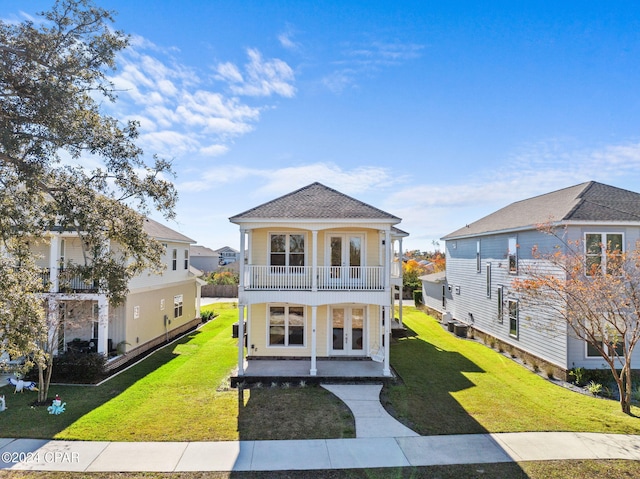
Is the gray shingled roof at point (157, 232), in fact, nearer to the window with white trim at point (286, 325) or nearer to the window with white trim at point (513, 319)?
the window with white trim at point (286, 325)

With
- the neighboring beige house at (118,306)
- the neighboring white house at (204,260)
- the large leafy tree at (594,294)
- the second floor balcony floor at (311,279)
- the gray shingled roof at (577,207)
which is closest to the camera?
the large leafy tree at (594,294)

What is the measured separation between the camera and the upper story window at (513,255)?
15155 mm

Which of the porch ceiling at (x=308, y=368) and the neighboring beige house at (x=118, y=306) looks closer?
the porch ceiling at (x=308, y=368)


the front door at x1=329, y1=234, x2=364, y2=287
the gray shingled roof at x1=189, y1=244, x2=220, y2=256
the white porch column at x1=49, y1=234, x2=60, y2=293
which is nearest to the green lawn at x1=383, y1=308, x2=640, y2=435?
the front door at x1=329, y1=234, x2=364, y2=287

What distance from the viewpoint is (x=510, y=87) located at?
12922 mm

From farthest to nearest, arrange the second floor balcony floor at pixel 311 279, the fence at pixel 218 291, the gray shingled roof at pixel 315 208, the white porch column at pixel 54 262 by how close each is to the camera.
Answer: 1. the fence at pixel 218 291
2. the white porch column at pixel 54 262
3. the second floor balcony floor at pixel 311 279
4. the gray shingled roof at pixel 315 208

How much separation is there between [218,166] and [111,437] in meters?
11.6

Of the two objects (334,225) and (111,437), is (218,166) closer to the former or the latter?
(334,225)

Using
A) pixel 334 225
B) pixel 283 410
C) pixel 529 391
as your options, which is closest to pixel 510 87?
pixel 334 225

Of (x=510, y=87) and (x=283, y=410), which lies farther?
(x=510, y=87)

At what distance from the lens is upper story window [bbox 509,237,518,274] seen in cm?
1515

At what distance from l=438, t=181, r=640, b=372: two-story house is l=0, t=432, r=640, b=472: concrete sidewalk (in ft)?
13.7

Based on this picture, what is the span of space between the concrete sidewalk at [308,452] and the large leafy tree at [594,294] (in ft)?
9.45

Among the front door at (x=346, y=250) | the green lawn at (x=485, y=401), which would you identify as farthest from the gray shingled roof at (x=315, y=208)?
the green lawn at (x=485, y=401)
